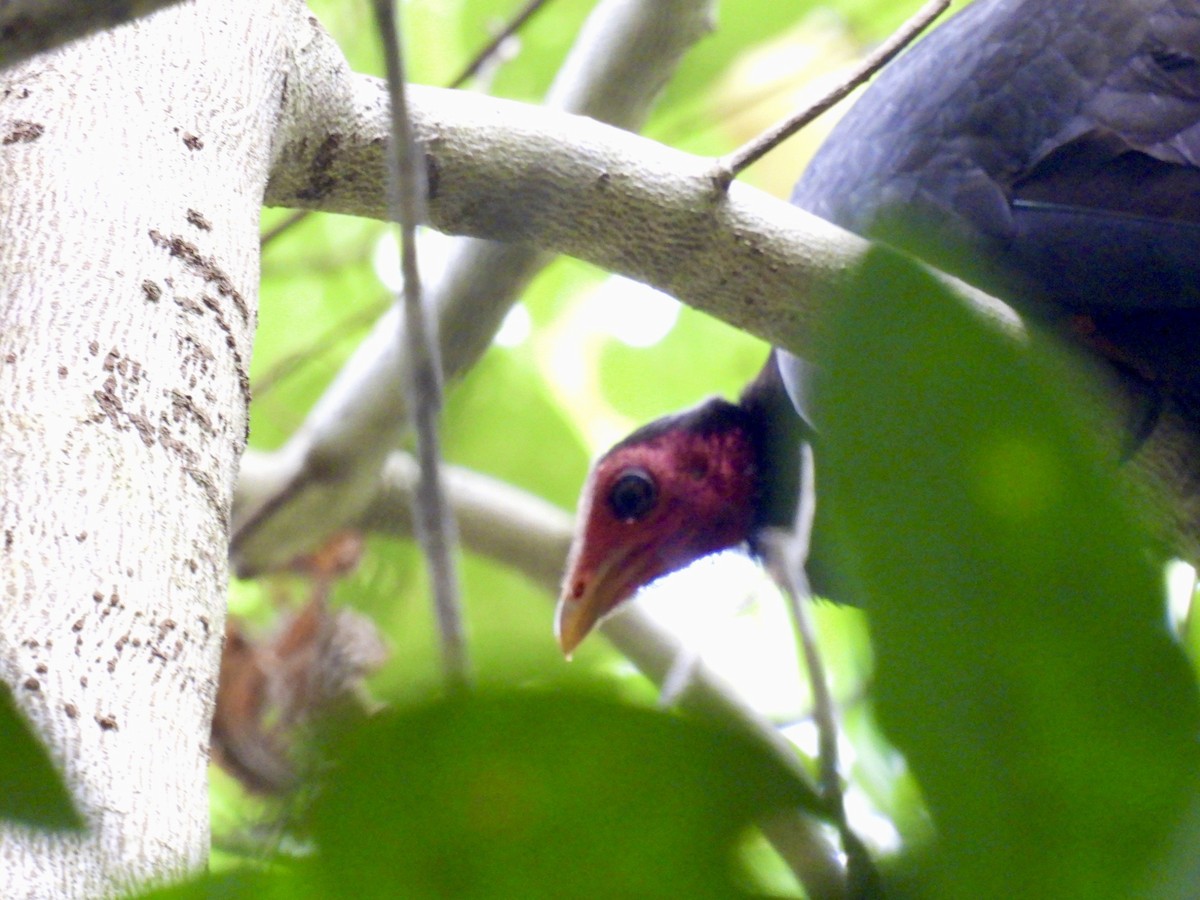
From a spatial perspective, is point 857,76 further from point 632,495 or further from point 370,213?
point 632,495

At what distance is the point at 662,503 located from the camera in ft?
10.0

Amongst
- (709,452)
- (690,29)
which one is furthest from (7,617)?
(709,452)

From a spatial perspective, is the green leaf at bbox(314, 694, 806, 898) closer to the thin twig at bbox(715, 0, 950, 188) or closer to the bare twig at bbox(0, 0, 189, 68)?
the bare twig at bbox(0, 0, 189, 68)

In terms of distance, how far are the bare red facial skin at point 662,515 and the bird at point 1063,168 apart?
59 cm

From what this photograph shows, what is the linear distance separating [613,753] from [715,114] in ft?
11.3

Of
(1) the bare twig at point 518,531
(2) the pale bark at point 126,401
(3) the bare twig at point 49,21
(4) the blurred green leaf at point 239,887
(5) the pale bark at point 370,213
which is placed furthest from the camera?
(1) the bare twig at point 518,531

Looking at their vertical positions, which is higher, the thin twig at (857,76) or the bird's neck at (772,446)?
the thin twig at (857,76)

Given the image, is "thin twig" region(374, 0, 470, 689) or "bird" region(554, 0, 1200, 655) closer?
"thin twig" region(374, 0, 470, 689)

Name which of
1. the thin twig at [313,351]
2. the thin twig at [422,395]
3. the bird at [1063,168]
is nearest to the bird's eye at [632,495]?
the bird at [1063,168]

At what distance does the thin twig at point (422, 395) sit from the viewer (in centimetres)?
54

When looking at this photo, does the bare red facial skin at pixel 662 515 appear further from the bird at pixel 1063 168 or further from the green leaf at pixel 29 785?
the green leaf at pixel 29 785

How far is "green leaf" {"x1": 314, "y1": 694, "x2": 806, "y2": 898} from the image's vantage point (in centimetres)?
34

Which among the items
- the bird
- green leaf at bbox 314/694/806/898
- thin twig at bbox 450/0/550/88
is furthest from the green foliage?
thin twig at bbox 450/0/550/88

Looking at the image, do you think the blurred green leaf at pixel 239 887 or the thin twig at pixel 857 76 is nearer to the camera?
the blurred green leaf at pixel 239 887
